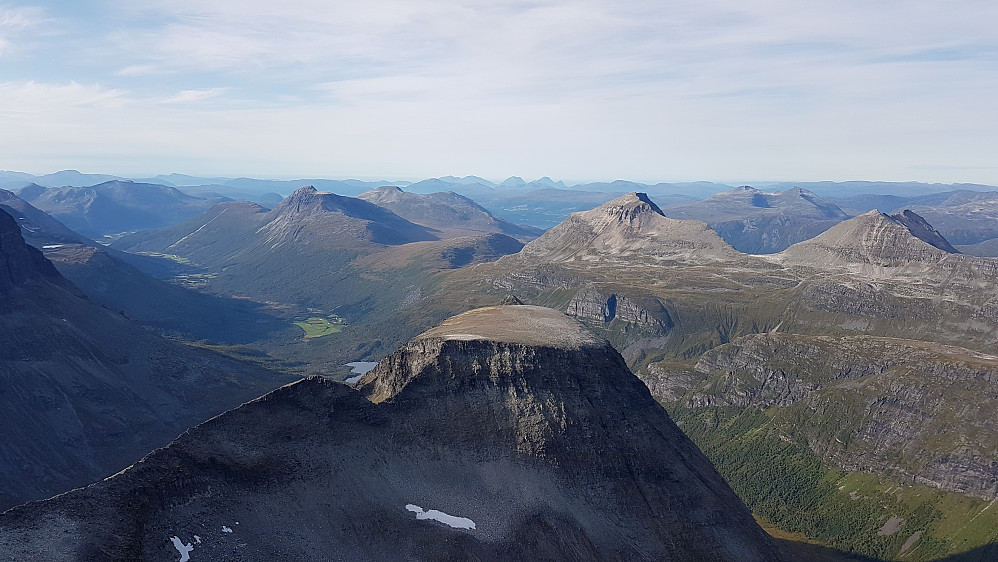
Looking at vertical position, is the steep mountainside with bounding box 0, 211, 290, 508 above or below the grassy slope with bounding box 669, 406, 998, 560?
above

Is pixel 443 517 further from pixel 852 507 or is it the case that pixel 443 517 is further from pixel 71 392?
pixel 852 507

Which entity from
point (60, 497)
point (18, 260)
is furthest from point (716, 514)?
point (18, 260)

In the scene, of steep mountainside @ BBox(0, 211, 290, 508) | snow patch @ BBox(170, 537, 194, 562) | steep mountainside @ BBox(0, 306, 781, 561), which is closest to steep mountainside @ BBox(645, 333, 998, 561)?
steep mountainside @ BBox(0, 306, 781, 561)

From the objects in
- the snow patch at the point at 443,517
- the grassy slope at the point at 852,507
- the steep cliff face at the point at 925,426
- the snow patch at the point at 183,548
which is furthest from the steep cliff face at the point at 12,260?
the steep cliff face at the point at 925,426

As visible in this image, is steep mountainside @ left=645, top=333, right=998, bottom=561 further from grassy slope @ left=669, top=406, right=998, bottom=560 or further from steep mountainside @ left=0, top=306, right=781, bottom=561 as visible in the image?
steep mountainside @ left=0, top=306, right=781, bottom=561

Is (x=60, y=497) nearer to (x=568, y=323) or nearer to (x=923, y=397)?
(x=568, y=323)

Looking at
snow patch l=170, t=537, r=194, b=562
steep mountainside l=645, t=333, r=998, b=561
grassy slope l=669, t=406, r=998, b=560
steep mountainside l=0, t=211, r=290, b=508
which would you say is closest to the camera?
snow patch l=170, t=537, r=194, b=562
